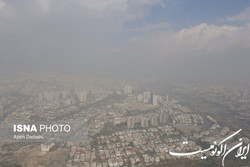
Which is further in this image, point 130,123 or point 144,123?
point 144,123

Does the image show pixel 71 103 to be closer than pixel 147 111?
No

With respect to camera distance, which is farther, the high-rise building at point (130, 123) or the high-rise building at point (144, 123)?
the high-rise building at point (144, 123)

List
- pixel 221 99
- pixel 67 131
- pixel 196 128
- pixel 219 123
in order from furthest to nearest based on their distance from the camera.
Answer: pixel 221 99 → pixel 219 123 → pixel 196 128 → pixel 67 131

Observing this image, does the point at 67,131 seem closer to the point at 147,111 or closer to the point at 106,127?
the point at 106,127

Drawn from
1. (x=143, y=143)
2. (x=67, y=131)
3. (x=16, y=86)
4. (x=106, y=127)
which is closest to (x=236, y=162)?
(x=143, y=143)

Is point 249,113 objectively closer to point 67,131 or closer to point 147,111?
point 147,111

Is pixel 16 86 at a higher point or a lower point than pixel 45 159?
higher

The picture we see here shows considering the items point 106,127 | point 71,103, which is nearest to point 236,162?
point 106,127

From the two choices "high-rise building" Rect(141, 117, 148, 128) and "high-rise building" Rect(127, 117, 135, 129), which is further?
"high-rise building" Rect(141, 117, 148, 128)

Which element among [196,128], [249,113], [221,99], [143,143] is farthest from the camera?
[221,99]
